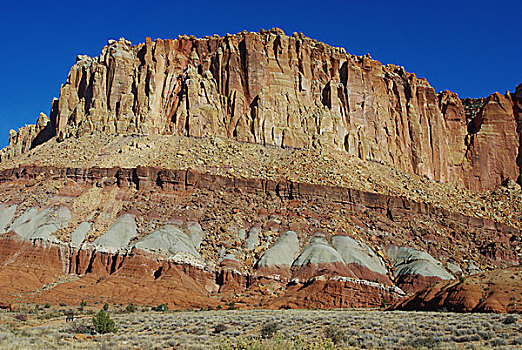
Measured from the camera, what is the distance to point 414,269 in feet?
205

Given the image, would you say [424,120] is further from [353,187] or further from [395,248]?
[395,248]

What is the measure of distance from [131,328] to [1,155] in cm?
10324

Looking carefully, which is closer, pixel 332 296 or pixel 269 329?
pixel 269 329

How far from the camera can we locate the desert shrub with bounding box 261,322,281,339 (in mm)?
26888

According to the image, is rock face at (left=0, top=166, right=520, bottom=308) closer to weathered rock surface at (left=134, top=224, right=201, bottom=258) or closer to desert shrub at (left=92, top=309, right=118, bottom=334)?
weathered rock surface at (left=134, top=224, right=201, bottom=258)

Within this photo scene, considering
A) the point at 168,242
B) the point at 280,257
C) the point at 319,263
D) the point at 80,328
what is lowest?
the point at 80,328

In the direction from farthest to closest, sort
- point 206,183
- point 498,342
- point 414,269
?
1. point 206,183
2. point 414,269
3. point 498,342

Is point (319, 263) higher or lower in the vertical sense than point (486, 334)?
higher

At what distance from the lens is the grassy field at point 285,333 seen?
2194 cm

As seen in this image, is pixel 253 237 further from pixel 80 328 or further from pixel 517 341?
pixel 517 341

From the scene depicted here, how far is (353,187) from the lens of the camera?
8012cm

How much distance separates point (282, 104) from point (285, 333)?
7144cm

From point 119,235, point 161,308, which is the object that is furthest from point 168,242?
point 161,308

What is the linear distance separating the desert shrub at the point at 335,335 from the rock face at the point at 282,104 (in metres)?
65.6
